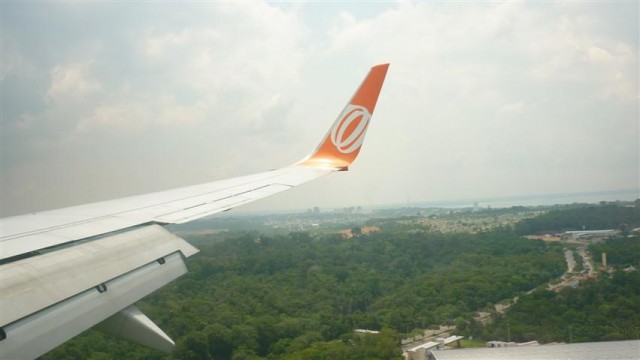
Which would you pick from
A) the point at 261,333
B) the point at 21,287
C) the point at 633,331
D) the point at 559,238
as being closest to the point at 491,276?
the point at 633,331

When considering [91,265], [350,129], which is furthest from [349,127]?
[91,265]

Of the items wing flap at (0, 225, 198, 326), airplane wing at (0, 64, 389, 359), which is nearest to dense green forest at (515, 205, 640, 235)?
airplane wing at (0, 64, 389, 359)

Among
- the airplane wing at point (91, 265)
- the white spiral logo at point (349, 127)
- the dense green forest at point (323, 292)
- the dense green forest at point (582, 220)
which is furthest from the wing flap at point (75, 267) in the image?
the dense green forest at point (582, 220)

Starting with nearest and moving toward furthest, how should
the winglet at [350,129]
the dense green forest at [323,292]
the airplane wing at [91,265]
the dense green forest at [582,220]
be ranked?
1. the airplane wing at [91,265]
2. the winglet at [350,129]
3. the dense green forest at [323,292]
4. the dense green forest at [582,220]

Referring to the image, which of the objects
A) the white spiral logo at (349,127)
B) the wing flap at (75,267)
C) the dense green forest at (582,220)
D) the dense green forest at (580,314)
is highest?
the white spiral logo at (349,127)

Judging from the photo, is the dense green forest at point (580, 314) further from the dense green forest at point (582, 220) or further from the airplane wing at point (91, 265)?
the dense green forest at point (582, 220)

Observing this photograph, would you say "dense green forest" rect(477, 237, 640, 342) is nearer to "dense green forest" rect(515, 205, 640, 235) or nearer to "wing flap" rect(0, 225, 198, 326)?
"wing flap" rect(0, 225, 198, 326)
